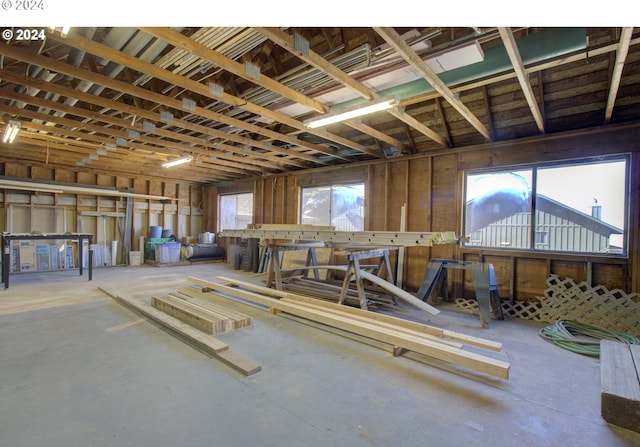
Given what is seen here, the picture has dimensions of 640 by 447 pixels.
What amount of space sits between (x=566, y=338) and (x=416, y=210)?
9.83 ft

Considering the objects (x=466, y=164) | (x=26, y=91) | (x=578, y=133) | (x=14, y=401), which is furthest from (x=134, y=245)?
(x=578, y=133)

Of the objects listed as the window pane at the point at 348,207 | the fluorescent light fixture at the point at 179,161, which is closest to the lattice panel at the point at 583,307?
the window pane at the point at 348,207

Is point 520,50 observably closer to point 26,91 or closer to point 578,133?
point 578,133

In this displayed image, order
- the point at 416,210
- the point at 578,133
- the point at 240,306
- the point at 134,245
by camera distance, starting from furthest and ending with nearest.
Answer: the point at 134,245 → the point at 416,210 → the point at 240,306 → the point at 578,133

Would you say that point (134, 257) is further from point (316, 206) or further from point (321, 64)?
point (321, 64)

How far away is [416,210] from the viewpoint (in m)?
5.79

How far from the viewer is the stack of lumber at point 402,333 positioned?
250 cm

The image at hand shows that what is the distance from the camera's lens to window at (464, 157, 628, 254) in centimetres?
408

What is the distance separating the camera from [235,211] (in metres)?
10.1

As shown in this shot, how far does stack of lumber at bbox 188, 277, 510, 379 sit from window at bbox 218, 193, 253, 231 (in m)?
5.45

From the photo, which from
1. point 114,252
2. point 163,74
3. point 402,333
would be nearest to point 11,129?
point 163,74

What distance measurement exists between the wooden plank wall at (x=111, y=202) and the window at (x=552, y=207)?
8886 millimetres

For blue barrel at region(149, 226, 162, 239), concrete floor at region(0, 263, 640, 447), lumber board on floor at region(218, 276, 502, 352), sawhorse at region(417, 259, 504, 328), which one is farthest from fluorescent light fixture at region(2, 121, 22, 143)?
sawhorse at region(417, 259, 504, 328)
